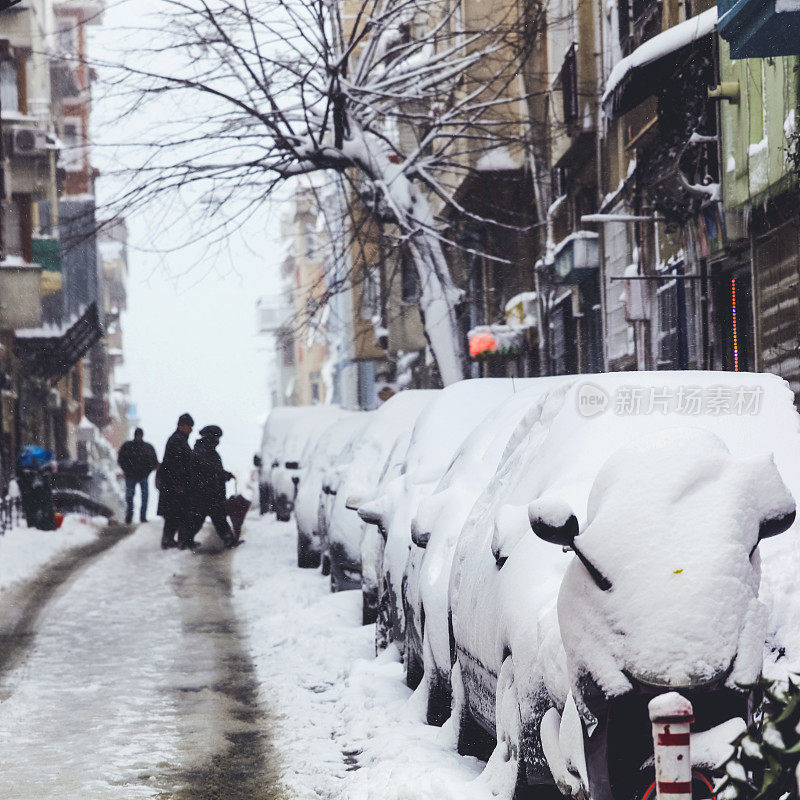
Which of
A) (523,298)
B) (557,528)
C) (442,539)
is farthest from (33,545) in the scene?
(557,528)

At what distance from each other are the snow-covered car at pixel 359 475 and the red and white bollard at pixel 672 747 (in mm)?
8052

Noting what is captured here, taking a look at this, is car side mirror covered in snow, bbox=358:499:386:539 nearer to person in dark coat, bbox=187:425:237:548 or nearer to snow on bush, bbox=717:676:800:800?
snow on bush, bbox=717:676:800:800

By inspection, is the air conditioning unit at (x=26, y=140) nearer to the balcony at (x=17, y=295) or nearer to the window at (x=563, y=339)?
the balcony at (x=17, y=295)

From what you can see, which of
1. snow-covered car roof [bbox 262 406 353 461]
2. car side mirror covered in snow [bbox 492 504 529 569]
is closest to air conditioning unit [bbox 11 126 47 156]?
snow-covered car roof [bbox 262 406 353 461]

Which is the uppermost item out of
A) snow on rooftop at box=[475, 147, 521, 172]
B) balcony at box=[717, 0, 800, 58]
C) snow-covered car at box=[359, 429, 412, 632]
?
snow on rooftop at box=[475, 147, 521, 172]

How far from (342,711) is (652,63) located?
38.8 ft

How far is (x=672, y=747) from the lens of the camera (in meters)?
3.63

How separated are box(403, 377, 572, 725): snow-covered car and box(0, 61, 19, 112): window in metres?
32.2

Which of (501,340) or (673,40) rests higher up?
(673,40)

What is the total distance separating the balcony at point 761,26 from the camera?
12312 millimetres

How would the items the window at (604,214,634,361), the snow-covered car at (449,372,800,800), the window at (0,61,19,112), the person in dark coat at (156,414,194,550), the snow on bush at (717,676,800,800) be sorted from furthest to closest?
1. the window at (0,61,19,112)
2. the window at (604,214,634,361)
3. the person in dark coat at (156,414,194,550)
4. the snow-covered car at (449,372,800,800)
5. the snow on bush at (717,676,800,800)

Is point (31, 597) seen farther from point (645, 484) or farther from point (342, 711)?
point (645, 484)

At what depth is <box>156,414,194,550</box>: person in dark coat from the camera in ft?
62.5

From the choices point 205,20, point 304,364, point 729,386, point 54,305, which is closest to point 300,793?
point 729,386
